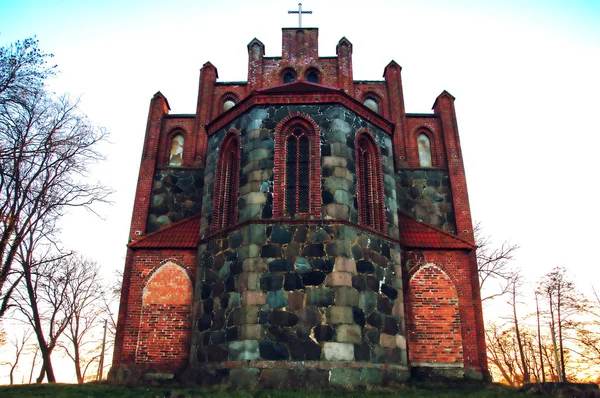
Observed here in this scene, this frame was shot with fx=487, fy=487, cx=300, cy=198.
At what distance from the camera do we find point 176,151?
1650cm

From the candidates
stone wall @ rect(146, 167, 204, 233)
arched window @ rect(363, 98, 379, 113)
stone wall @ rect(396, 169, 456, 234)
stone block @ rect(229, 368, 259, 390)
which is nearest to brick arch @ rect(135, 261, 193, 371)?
stone wall @ rect(146, 167, 204, 233)

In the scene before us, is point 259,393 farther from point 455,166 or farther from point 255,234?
point 455,166

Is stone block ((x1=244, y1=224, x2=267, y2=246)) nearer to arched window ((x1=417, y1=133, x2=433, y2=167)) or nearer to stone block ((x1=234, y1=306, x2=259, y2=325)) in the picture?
stone block ((x1=234, y1=306, x2=259, y2=325))

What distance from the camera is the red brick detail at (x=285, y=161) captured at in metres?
11.5

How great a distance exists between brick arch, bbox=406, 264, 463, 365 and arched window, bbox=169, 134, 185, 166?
845 cm

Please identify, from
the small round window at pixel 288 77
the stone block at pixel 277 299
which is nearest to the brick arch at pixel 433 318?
the stone block at pixel 277 299

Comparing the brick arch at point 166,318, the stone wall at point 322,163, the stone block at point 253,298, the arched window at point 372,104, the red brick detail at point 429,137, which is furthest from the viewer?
the arched window at point 372,104

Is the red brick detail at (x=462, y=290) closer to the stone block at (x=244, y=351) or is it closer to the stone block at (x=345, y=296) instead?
the stone block at (x=345, y=296)

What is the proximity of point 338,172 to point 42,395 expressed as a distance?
26.1 feet

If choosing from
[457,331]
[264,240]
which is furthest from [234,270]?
[457,331]

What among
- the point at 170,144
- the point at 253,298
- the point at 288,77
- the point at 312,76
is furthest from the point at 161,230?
the point at 312,76

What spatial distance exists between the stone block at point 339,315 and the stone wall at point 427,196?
583 centimetres

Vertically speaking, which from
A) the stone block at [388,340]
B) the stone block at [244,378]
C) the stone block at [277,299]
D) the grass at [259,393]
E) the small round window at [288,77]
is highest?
the small round window at [288,77]

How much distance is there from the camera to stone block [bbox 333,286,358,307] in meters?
10.6
